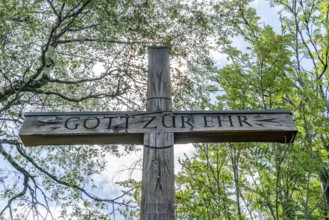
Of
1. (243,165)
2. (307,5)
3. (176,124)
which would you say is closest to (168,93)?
(176,124)

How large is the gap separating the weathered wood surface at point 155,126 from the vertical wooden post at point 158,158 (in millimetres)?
92

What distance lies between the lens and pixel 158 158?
2.22 metres

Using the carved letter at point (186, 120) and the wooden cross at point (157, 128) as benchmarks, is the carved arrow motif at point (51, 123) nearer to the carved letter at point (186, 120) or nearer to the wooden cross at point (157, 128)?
the wooden cross at point (157, 128)

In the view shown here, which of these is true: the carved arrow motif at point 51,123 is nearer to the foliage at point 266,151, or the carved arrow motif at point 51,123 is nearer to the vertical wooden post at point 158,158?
the vertical wooden post at point 158,158

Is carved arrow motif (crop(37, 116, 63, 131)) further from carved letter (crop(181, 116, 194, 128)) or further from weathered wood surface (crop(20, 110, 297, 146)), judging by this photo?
carved letter (crop(181, 116, 194, 128))

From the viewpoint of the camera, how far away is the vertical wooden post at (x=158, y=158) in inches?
78.5

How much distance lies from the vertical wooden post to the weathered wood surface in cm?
9

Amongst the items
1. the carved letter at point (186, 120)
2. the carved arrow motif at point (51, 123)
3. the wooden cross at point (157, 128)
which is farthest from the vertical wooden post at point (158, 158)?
the carved arrow motif at point (51, 123)

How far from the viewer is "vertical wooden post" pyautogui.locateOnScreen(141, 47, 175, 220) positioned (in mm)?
1995

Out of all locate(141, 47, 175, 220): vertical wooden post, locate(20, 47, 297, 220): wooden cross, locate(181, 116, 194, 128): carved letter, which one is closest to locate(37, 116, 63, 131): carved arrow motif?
locate(20, 47, 297, 220): wooden cross

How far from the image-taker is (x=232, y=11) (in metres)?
6.96

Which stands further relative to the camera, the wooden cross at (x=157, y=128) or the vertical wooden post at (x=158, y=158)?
the wooden cross at (x=157, y=128)

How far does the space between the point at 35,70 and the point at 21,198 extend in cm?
237

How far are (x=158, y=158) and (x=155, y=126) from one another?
28 centimetres
